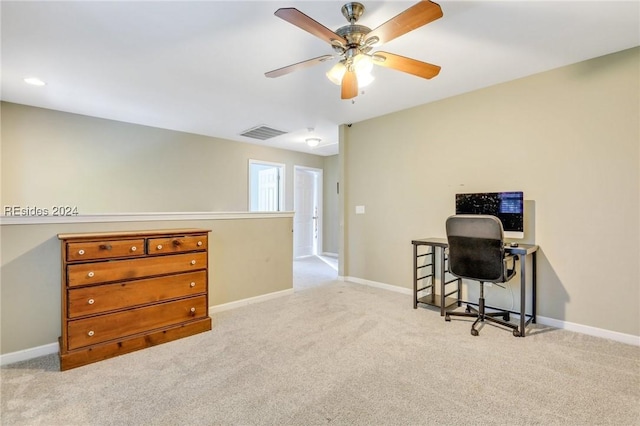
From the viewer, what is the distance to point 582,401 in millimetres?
1757

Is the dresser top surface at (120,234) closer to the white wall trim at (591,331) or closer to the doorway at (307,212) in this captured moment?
the white wall trim at (591,331)

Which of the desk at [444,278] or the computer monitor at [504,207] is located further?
the computer monitor at [504,207]

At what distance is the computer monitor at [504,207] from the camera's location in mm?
2896

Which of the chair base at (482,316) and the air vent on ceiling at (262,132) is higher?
the air vent on ceiling at (262,132)

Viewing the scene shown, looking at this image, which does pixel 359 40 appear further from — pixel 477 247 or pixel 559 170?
pixel 559 170

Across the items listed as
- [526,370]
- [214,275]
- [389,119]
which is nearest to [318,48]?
[389,119]

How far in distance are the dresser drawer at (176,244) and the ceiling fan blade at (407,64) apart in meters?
2.07

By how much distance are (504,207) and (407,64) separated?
1.78 m

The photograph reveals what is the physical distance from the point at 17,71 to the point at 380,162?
400 cm

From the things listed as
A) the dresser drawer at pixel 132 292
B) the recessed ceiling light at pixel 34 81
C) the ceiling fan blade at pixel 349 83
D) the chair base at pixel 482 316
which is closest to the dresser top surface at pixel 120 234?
the dresser drawer at pixel 132 292

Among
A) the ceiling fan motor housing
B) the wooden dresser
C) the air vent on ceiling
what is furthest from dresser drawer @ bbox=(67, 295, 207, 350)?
the air vent on ceiling

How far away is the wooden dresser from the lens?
7.00 ft

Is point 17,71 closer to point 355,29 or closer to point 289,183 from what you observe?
point 355,29

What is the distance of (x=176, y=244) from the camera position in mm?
2611
